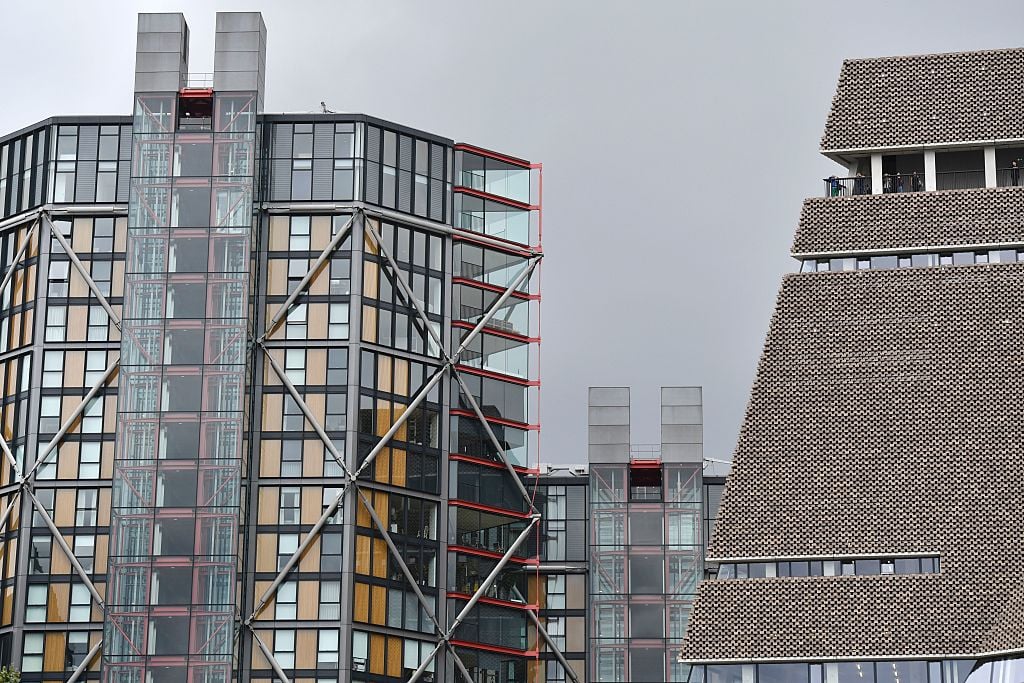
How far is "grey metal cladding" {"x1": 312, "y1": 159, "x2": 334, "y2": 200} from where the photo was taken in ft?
460

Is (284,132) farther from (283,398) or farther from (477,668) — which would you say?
(477,668)

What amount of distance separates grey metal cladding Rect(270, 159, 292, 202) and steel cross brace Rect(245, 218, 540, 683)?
4407 millimetres

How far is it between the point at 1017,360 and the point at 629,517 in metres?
46.9

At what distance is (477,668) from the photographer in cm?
13912

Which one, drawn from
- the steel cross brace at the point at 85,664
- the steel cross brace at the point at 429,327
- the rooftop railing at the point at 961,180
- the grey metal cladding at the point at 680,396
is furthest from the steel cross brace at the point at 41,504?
the rooftop railing at the point at 961,180

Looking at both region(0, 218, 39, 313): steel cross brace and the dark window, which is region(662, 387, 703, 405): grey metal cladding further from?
region(0, 218, 39, 313): steel cross brace

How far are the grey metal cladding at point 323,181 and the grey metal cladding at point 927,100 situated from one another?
1405 inches

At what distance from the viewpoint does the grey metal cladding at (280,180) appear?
460 ft

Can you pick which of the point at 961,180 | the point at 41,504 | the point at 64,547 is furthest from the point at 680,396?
the point at 41,504

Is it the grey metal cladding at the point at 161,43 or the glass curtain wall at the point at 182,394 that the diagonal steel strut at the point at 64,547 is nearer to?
the glass curtain wall at the point at 182,394

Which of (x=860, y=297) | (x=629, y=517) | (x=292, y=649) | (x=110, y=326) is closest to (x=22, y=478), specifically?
(x=110, y=326)

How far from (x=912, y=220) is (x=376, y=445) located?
38.2m

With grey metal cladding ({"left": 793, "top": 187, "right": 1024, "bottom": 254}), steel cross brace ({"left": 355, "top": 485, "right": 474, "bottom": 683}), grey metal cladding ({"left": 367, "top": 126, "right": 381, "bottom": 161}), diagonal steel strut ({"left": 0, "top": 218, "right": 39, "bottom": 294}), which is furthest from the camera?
diagonal steel strut ({"left": 0, "top": 218, "right": 39, "bottom": 294})

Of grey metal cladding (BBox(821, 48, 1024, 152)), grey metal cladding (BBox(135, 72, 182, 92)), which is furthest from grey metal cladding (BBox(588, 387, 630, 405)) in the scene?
grey metal cladding (BBox(821, 48, 1024, 152))
